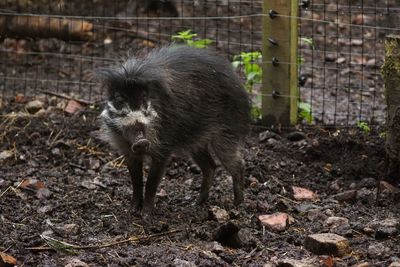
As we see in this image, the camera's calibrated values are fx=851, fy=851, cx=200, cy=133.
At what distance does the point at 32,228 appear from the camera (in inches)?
211

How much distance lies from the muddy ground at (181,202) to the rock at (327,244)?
0.04 meters

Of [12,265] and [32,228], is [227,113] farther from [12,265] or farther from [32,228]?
[12,265]

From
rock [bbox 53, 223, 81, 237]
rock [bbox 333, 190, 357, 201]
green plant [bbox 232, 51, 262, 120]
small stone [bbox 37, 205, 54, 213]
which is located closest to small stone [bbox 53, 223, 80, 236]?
rock [bbox 53, 223, 81, 237]

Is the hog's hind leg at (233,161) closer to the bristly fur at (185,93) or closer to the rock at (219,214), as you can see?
the bristly fur at (185,93)

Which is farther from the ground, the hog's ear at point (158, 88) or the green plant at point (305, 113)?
the hog's ear at point (158, 88)

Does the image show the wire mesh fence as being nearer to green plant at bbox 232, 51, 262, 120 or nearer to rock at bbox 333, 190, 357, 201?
green plant at bbox 232, 51, 262, 120

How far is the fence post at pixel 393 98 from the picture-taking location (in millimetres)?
6402

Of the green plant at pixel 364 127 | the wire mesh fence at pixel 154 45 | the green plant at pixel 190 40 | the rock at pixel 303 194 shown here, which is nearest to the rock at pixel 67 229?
the rock at pixel 303 194

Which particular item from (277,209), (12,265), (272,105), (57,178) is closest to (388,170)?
(277,209)

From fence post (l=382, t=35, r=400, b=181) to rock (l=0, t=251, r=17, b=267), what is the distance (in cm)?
313

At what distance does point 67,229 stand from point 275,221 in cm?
134

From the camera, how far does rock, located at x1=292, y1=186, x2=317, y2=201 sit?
6.40m

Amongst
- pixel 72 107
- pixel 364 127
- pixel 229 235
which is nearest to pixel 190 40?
pixel 72 107

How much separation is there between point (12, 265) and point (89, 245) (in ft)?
1.87
